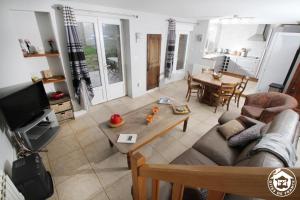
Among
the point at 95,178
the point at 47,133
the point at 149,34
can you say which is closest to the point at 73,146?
the point at 47,133

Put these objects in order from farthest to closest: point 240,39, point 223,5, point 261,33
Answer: point 240,39
point 261,33
point 223,5

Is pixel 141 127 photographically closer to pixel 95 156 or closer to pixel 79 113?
pixel 95 156

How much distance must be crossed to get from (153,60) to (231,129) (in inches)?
128

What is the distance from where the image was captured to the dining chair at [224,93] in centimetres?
354

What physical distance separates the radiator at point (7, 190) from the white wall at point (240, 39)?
8419 millimetres

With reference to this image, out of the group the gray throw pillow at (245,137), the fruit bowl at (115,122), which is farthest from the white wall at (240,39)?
the fruit bowl at (115,122)

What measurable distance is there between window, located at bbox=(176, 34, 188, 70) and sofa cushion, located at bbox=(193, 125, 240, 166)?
166 inches

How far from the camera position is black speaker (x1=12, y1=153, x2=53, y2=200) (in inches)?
63.5

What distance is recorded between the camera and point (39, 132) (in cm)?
254

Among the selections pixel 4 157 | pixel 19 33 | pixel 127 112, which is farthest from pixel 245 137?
pixel 19 33

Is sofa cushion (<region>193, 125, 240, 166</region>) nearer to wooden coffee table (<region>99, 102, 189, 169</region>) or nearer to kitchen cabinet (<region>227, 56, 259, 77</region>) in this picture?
wooden coffee table (<region>99, 102, 189, 169</region>)

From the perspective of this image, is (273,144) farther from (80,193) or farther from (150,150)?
(80,193)

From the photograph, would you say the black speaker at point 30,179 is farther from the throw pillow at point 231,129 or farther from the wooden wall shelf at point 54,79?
the throw pillow at point 231,129

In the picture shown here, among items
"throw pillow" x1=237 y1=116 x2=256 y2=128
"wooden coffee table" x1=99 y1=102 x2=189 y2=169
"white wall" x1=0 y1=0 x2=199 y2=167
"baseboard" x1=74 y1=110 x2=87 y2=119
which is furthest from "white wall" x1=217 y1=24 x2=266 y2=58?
"baseboard" x1=74 y1=110 x2=87 y2=119
